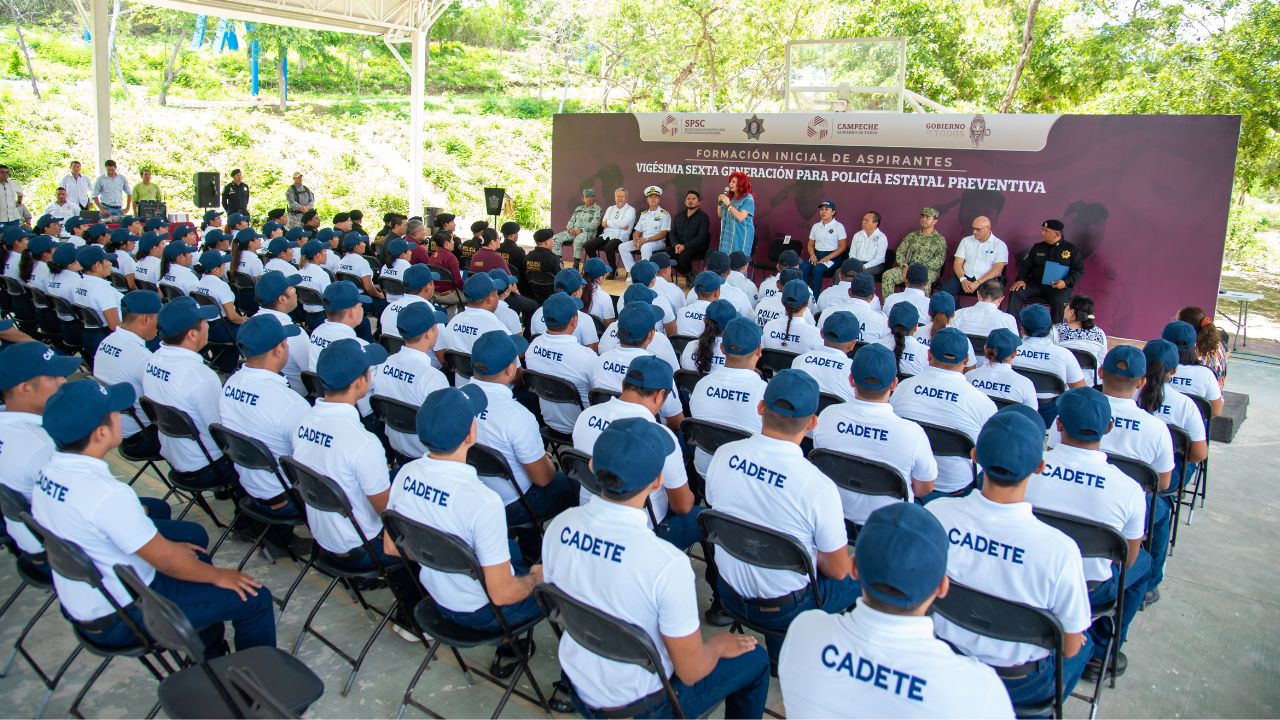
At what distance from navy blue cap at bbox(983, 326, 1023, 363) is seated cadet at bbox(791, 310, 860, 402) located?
30.2 inches

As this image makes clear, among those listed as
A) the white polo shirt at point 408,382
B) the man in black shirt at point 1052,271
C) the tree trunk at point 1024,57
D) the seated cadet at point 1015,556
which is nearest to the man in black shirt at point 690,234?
the man in black shirt at point 1052,271

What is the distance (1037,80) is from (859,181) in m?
9.41

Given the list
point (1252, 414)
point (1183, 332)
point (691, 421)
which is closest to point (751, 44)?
point (1252, 414)

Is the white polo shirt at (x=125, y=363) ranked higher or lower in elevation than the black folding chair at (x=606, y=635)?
higher

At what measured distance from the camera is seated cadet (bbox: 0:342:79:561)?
3123mm

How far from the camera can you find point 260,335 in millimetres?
3818

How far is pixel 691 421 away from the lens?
387 centimetres

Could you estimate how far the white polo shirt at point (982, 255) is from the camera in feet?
33.5

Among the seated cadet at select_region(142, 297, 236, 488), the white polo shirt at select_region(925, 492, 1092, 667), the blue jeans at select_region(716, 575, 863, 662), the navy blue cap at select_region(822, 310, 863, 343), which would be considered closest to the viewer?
the white polo shirt at select_region(925, 492, 1092, 667)

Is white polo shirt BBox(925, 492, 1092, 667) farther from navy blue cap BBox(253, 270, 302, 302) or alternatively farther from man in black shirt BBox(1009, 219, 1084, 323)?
man in black shirt BBox(1009, 219, 1084, 323)

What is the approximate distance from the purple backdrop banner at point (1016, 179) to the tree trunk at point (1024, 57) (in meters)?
8.61

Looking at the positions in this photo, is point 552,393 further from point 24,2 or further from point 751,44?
point 24,2

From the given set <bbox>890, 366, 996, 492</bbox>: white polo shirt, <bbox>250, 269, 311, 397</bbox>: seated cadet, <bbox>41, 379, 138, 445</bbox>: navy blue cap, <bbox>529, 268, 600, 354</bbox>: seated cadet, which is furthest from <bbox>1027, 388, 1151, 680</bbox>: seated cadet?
<bbox>250, 269, 311, 397</bbox>: seated cadet

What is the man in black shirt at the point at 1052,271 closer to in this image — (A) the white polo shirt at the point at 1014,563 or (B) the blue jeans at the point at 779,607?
(B) the blue jeans at the point at 779,607
